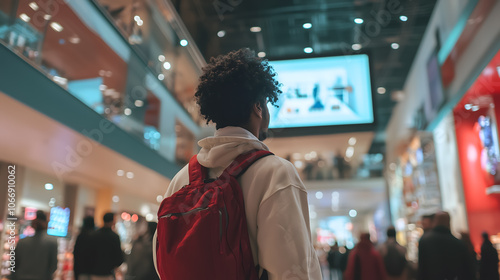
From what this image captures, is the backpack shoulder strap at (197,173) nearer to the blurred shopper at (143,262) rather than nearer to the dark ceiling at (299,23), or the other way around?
the blurred shopper at (143,262)

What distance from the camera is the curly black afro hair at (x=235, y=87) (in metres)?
1.07

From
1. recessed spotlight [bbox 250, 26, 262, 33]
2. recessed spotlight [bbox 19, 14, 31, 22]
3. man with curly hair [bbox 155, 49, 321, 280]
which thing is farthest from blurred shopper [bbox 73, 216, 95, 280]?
recessed spotlight [bbox 250, 26, 262, 33]

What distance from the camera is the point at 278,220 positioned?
90cm

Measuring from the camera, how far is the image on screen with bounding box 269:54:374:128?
4488 millimetres

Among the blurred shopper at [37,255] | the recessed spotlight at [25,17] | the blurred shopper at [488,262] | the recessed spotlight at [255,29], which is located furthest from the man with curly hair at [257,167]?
the recessed spotlight at [255,29]

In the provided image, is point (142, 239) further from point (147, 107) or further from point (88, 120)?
point (147, 107)

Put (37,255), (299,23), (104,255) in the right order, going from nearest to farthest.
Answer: (37,255), (104,255), (299,23)

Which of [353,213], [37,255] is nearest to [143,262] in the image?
[37,255]

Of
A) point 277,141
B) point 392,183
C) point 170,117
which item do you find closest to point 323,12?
point 277,141

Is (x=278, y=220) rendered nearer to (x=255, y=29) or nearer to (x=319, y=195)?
(x=255, y=29)

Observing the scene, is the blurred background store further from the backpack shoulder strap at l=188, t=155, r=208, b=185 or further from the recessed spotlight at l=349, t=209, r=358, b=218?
the recessed spotlight at l=349, t=209, r=358, b=218

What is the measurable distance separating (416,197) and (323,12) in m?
4.75

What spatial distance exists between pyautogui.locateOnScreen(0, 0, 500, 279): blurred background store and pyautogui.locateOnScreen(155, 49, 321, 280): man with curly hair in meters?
3.22

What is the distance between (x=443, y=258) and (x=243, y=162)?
3.28 metres
